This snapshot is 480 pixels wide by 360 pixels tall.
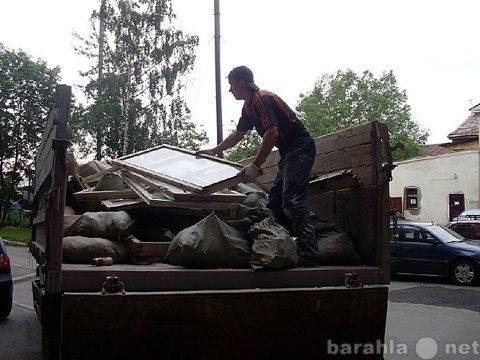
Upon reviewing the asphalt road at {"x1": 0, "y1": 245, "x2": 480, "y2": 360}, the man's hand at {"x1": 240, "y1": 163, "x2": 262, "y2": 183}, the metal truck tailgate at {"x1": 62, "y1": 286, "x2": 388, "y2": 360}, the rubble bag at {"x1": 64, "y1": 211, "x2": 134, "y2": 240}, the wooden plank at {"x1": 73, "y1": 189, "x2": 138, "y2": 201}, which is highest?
the man's hand at {"x1": 240, "y1": 163, "x2": 262, "y2": 183}

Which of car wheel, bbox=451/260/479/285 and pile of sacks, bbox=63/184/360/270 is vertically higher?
pile of sacks, bbox=63/184/360/270

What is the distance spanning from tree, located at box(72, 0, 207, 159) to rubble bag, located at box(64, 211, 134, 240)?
770 inches

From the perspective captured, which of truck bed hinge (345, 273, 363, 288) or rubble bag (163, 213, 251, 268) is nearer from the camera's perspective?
rubble bag (163, 213, 251, 268)

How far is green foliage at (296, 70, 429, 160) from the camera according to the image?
1531 inches

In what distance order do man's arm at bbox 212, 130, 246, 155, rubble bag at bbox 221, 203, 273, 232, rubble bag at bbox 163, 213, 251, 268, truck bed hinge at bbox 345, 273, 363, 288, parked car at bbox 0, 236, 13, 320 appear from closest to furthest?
rubble bag at bbox 163, 213, 251, 268 → truck bed hinge at bbox 345, 273, 363, 288 → rubble bag at bbox 221, 203, 273, 232 → man's arm at bbox 212, 130, 246, 155 → parked car at bbox 0, 236, 13, 320

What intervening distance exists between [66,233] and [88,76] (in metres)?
22.0

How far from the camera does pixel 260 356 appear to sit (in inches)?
120

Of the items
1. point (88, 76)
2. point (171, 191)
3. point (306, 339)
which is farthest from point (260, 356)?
point (88, 76)

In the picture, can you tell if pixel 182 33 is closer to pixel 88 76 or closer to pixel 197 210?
pixel 88 76

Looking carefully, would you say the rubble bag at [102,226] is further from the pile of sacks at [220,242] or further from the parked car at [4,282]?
the parked car at [4,282]

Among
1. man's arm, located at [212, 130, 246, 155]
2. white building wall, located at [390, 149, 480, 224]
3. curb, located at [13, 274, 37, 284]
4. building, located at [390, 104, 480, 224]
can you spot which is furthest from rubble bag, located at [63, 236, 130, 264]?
building, located at [390, 104, 480, 224]

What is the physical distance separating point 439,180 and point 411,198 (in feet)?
6.73

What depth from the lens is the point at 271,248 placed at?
327cm

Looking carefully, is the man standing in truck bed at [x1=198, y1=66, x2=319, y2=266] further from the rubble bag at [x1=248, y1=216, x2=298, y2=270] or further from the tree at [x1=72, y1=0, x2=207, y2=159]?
the tree at [x1=72, y1=0, x2=207, y2=159]
